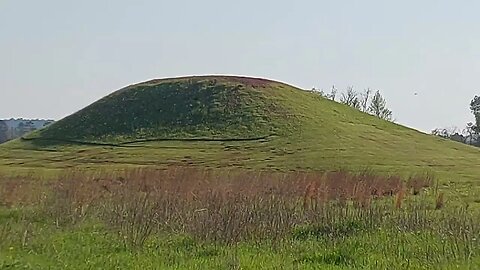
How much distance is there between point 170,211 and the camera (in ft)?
60.1

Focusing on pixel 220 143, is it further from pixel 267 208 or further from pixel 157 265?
pixel 157 265

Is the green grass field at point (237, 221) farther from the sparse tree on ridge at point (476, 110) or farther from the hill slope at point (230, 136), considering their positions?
the sparse tree on ridge at point (476, 110)

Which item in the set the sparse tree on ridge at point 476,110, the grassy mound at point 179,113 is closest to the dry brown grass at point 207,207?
the grassy mound at point 179,113

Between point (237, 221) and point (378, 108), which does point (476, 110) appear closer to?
point (378, 108)

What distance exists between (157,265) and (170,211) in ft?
19.2

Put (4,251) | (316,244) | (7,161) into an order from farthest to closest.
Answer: (7,161)
(316,244)
(4,251)

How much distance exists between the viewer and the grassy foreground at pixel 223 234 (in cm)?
1277

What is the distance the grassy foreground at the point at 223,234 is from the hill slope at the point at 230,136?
36.3 metres

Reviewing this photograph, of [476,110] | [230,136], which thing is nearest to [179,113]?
[230,136]

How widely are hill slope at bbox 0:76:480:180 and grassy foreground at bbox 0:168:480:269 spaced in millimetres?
36341

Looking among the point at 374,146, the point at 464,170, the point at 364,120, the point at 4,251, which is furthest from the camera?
the point at 364,120

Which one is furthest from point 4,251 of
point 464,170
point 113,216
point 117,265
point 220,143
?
point 220,143

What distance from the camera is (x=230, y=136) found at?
84812 mm

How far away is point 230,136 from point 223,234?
69.6 metres
